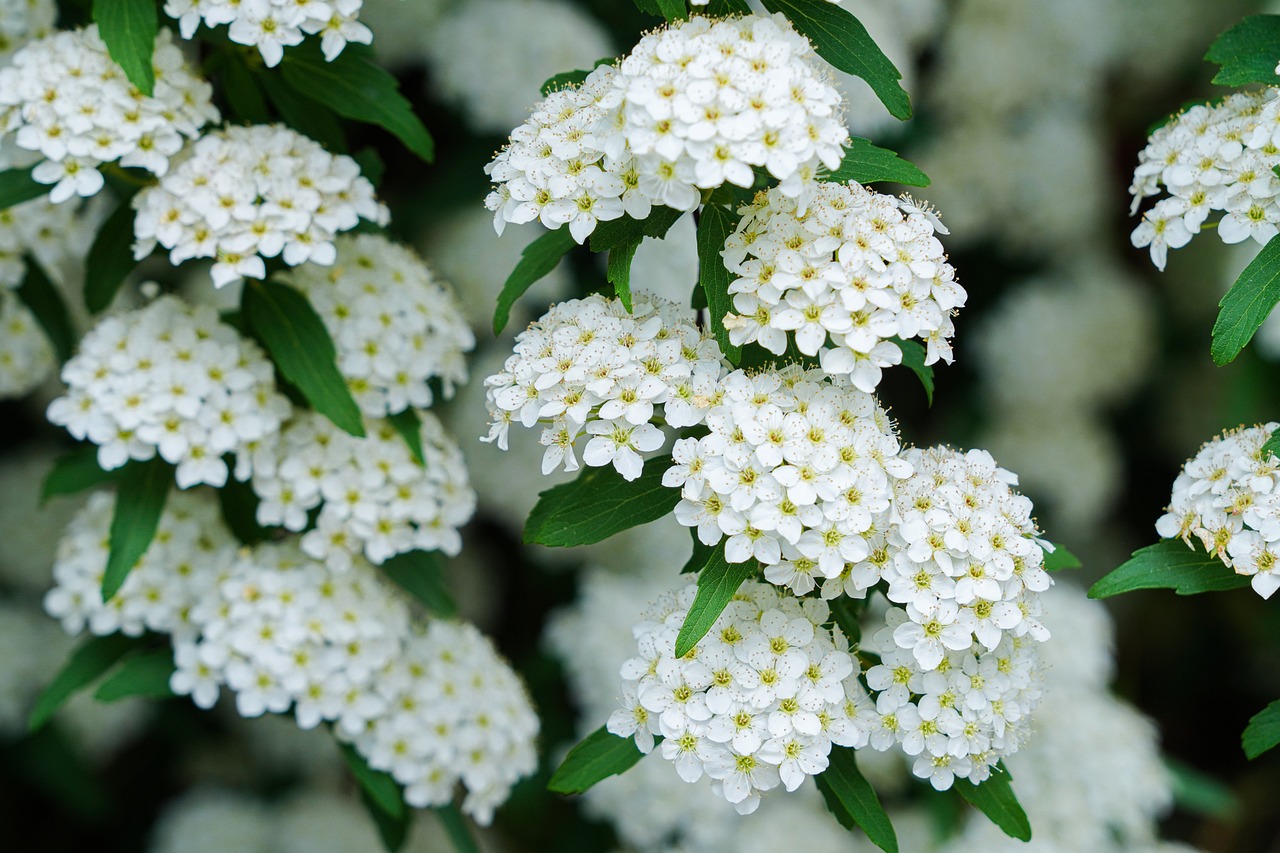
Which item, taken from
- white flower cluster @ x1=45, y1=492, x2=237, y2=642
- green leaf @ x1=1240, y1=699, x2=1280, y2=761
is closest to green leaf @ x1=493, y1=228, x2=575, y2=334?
white flower cluster @ x1=45, y1=492, x2=237, y2=642

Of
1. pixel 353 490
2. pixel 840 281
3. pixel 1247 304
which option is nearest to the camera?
pixel 840 281

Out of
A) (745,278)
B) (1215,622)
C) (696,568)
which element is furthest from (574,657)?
(1215,622)

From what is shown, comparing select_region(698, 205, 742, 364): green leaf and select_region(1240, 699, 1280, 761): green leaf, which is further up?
select_region(698, 205, 742, 364): green leaf

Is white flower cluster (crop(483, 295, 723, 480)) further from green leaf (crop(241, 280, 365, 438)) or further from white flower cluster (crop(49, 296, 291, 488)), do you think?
white flower cluster (crop(49, 296, 291, 488))

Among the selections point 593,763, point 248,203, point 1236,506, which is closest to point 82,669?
point 248,203

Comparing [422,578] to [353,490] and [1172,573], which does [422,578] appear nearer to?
[353,490]

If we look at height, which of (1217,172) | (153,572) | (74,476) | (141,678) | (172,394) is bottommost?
(141,678)
